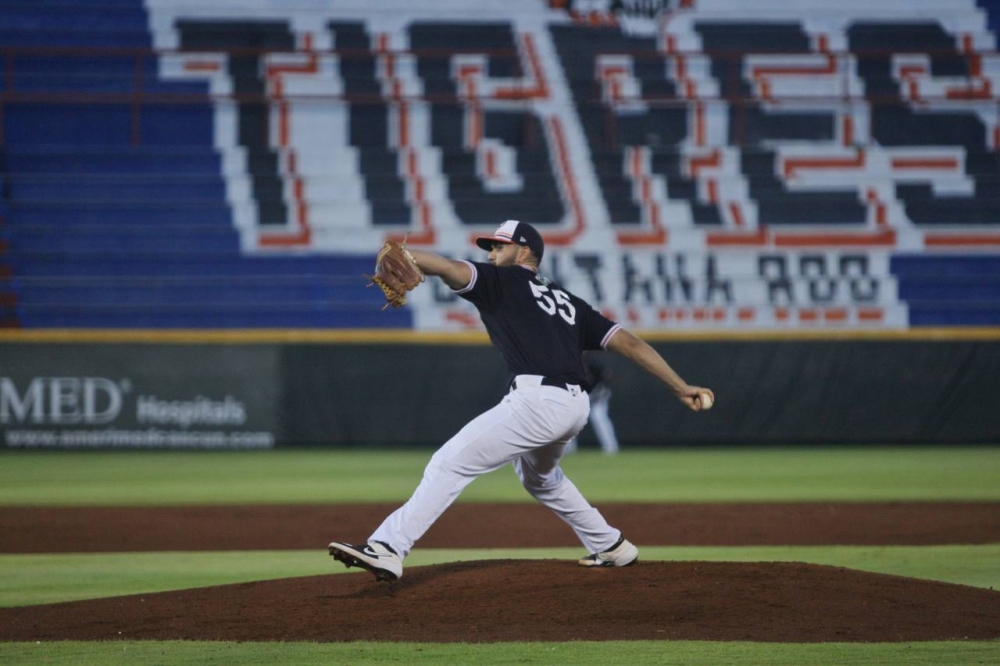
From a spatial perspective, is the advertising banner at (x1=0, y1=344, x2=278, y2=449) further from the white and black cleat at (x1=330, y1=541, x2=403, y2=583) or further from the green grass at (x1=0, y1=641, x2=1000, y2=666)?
the green grass at (x1=0, y1=641, x2=1000, y2=666)

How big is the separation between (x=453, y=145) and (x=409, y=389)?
6027mm

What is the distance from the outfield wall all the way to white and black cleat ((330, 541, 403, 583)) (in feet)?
39.1

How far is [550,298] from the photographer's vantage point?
6.16m

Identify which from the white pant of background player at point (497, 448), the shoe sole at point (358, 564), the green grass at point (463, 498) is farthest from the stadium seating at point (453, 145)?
→ the shoe sole at point (358, 564)

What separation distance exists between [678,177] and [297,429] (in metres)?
7.95

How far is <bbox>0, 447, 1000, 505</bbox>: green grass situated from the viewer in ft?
40.7

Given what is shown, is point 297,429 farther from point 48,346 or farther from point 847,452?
point 847,452

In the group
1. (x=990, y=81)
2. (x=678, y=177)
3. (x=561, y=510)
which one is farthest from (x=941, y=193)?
(x=561, y=510)

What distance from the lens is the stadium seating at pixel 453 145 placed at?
799 inches

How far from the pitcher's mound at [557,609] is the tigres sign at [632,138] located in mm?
13873

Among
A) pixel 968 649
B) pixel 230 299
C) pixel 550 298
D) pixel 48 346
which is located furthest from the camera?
pixel 230 299

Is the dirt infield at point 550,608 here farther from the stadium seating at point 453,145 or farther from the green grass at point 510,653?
the stadium seating at point 453,145

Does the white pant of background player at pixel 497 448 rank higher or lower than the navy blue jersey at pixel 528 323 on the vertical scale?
lower

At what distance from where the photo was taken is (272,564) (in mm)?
8203
